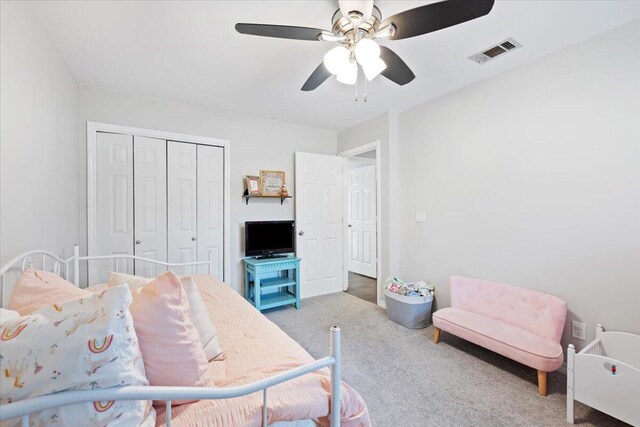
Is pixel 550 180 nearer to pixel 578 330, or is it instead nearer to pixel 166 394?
pixel 578 330

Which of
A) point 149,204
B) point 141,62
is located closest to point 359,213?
point 149,204

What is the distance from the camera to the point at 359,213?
5.37 meters

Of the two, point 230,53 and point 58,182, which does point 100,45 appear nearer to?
point 230,53

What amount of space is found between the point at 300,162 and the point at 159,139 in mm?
1753

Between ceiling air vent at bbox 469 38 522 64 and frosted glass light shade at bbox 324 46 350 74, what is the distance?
1.26m

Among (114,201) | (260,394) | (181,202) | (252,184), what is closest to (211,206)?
(181,202)

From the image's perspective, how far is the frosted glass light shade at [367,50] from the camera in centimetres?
149

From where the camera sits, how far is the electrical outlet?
6.50ft

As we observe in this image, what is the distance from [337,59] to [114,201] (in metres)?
2.71

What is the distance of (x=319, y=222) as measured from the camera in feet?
13.1

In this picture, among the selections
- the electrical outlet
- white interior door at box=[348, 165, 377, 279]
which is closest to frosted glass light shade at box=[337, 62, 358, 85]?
the electrical outlet

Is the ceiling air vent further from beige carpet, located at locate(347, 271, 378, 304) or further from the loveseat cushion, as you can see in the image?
beige carpet, located at locate(347, 271, 378, 304)

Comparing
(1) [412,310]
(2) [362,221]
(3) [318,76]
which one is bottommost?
(1) [412,310]

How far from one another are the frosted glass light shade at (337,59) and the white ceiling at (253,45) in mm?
310
